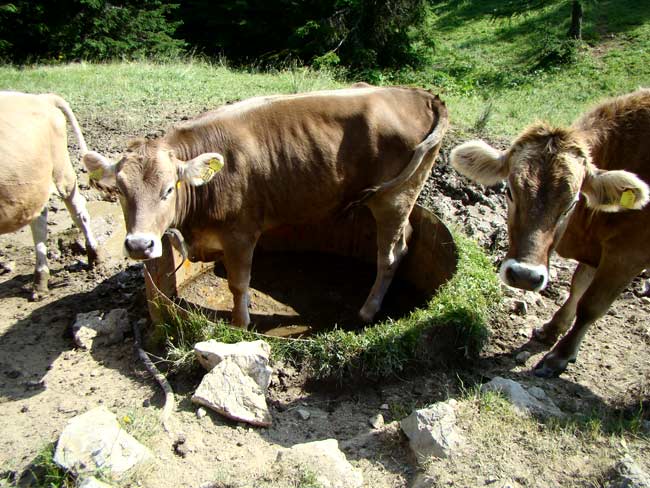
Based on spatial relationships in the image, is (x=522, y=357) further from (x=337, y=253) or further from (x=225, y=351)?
(x=337, y=253)

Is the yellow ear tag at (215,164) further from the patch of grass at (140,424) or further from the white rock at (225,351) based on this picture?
the patch of grass at (140,424)

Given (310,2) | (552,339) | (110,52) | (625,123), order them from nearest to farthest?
1. (625,123)
2. (552,339)
3. (310,2)
4. (110,52)

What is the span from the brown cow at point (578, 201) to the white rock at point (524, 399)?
0.55 m

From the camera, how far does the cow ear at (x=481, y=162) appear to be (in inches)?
167

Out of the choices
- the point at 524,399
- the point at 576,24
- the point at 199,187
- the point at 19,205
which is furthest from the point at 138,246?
the point at 576,24

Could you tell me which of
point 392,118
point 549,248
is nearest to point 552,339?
point 549,248

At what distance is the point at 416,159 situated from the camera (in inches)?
208

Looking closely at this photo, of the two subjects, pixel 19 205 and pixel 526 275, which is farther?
pixel 19 205

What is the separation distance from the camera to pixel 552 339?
512 centimetres

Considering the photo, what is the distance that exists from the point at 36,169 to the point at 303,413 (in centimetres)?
361

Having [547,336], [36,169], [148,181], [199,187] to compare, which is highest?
[148,181]

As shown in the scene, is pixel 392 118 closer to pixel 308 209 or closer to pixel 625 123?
pixel 308 209

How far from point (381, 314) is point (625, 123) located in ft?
9.64

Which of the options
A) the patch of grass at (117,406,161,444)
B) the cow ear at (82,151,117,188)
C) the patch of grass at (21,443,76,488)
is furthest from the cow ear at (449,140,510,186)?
the patch of grass at (21,443,76,488)
